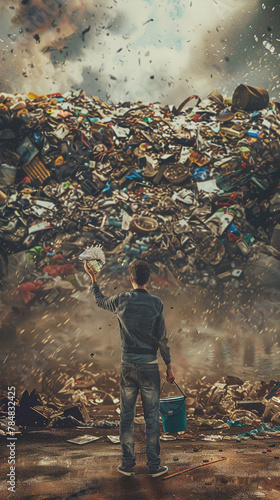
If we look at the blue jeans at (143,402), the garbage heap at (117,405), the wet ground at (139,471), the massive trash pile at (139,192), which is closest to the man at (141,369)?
the blue jeans at (143,402)

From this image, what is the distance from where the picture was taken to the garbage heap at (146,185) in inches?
184

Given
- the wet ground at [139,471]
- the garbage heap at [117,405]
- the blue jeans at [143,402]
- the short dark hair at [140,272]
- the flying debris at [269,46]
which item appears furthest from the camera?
the flying debris at [269,46]

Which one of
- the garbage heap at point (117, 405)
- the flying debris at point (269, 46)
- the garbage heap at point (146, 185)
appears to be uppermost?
the flying debris at point (269, 46)

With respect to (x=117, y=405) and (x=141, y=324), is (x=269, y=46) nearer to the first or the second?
(x=141, y=324)

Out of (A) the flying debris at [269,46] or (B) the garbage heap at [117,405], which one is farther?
(A) the flying debris at [269,46]

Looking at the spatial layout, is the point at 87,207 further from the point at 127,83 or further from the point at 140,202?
the point at 127,83

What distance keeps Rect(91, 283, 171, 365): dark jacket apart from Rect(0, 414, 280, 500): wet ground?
73cm

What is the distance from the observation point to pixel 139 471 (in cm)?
282

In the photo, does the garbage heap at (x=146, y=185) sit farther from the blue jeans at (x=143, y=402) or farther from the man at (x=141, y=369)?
the blue jeans at (x=143, y=402)

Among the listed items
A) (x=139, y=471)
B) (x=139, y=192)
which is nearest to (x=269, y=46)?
(x=139, y=192)

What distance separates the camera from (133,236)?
470 cm

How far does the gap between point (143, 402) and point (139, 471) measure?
51cm

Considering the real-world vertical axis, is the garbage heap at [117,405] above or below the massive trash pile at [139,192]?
below

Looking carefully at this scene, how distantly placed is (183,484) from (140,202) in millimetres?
2889
